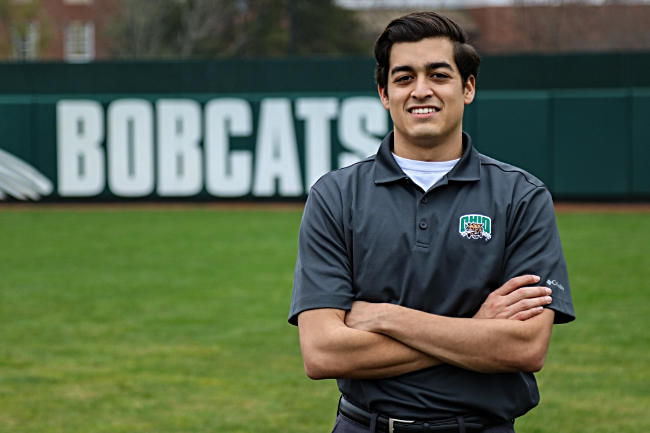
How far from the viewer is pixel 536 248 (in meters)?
3.43

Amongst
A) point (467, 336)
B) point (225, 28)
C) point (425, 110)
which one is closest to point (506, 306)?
point (467, 336)

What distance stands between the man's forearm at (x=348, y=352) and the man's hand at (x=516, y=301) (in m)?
0.24

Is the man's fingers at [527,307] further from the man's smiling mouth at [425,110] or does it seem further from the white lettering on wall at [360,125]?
the white lettering on wall at [360,125]

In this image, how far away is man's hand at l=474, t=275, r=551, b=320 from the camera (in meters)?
3.38

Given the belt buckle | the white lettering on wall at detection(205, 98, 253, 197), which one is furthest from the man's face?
the white lettering on wall at detection(205, 98, 253, 197)

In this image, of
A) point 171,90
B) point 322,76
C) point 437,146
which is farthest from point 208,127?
point 437,146

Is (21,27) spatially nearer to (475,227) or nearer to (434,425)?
(475,227)

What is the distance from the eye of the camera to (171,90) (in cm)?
2202

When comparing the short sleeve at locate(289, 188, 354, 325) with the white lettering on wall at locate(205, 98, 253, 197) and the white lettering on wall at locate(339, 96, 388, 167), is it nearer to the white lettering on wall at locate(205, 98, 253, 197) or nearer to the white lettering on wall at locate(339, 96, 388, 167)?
the white lettering on wall at locate(339, 96, 388, 167)

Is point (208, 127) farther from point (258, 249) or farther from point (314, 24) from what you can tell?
point (314, 24)

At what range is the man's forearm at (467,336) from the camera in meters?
3.30

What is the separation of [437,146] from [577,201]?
18.5m

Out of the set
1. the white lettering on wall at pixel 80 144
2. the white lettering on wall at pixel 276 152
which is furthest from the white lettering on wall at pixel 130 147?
the white lettering on wall at pixel 276 152

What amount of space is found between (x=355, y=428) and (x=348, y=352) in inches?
9.7
